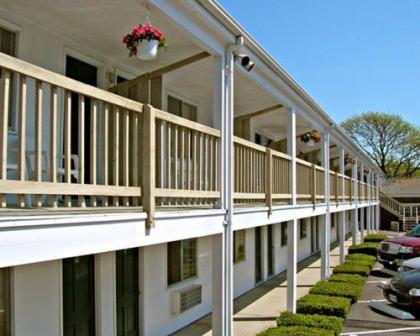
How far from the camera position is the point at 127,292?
8.24 m

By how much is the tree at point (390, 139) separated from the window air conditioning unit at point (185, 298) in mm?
49149

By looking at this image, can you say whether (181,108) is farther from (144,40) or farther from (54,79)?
(54,79)

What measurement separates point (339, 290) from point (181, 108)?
5764mm

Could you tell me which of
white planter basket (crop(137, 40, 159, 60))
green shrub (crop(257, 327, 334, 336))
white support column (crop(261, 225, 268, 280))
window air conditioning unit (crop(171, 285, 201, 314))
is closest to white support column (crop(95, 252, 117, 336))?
window air conditioning unit (crop(171, 285, 201, 314))

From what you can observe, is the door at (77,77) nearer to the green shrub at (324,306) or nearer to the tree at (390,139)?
the green shrub at (324,306)

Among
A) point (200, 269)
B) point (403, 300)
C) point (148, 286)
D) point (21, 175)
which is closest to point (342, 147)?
point (403, 300)

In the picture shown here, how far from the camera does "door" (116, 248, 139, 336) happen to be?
801 cm

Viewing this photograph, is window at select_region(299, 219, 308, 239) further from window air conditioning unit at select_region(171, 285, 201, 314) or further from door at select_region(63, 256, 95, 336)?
door at select_region(63, 256, 95, 336)

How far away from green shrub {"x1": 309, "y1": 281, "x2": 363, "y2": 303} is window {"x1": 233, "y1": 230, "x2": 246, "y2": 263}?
6.46 feet

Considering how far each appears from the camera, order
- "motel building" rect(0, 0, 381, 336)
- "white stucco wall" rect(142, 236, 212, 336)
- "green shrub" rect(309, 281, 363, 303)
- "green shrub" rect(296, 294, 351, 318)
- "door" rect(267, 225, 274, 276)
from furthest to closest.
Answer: "door" rect(267, 225, 274, 276), "green shrub" rect(309, 281, 363, 303), "green shrub" rect(296, 294, 351, 318), "white stucco wall" rect(142, 236, 212, 336), "motel building" rect(0, 0, 381, 336)

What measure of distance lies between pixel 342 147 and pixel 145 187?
46.6 ft

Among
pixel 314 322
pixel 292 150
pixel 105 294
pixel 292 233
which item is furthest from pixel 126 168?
pixel 292 233

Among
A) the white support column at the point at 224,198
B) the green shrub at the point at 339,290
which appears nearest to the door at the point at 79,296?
the white support column at the point at 224,198

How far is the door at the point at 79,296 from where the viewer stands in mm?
6758
